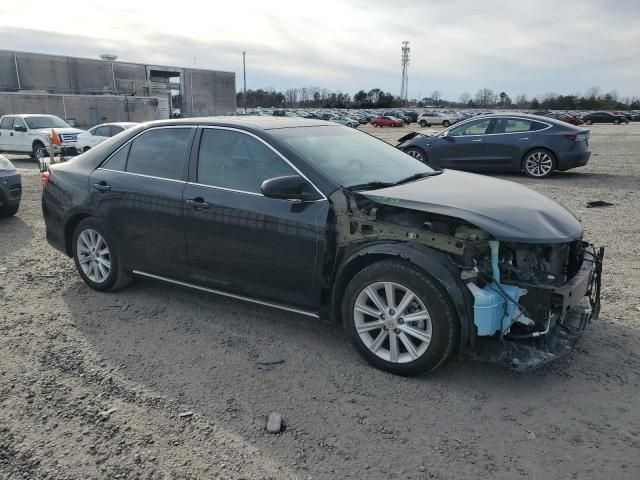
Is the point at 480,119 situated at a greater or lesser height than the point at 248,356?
greater

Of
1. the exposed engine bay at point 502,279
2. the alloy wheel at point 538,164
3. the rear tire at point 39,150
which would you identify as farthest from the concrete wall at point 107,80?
the exposed engine bay at point 502,279

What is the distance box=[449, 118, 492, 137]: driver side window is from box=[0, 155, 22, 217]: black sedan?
9.46 metres

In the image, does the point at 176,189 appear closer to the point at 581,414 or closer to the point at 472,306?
the point at 472,306

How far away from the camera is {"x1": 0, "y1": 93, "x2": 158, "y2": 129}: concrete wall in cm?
4062

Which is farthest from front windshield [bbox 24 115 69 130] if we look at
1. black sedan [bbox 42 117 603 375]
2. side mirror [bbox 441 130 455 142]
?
black sedan [bbox 42 117 603 375]

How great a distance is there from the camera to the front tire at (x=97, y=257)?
16.0 ft

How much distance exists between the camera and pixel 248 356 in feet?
12.6

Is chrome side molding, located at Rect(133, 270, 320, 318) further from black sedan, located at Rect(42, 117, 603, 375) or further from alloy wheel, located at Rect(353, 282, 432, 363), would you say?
alloy wheel, located at Rect(353, 282, 432, 363)

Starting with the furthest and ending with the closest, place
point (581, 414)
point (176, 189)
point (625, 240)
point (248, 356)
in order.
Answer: point (625, 240), point (176, 189), point (248, 356), point (581, 414)

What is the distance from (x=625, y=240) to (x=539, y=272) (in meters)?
4.11

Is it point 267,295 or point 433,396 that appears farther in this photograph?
point 267,295

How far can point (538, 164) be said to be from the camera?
12.2 m

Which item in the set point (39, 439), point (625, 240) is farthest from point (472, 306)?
point (625, 240)

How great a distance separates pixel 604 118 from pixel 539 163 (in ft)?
181
